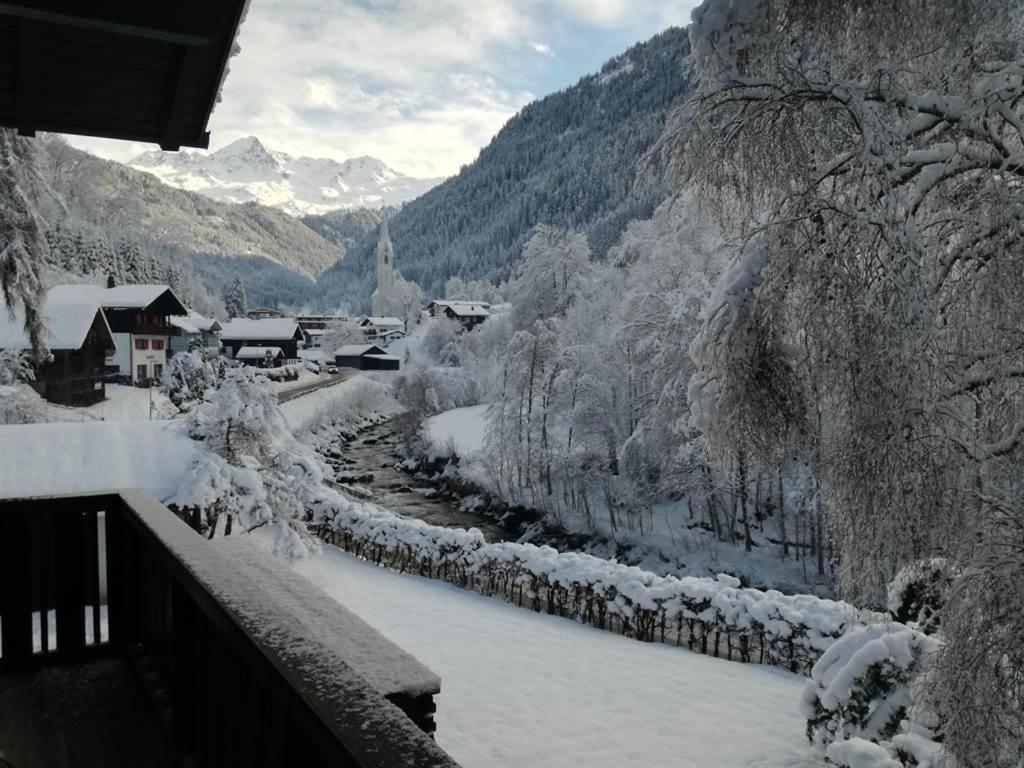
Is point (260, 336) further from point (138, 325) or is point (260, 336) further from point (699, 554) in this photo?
point (699, 554)

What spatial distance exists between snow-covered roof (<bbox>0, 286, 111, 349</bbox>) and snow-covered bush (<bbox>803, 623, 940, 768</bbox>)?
2996 cm

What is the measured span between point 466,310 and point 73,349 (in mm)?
57437

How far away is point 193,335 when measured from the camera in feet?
186

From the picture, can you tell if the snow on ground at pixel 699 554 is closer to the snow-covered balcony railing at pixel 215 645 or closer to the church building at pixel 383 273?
the snow-covered balcony railing at pixel 215 645

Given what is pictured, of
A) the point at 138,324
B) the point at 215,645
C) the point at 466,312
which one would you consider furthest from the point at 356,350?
the point at 215,645

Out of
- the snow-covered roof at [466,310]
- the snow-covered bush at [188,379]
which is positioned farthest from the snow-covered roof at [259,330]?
the snow-covered bush at [188,379]

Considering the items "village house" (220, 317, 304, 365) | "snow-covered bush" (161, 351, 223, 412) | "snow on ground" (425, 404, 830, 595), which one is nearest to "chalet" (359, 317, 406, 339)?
"village house" (220, 317, 304, 365)

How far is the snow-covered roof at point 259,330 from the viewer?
6819cm

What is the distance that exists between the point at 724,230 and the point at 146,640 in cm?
470

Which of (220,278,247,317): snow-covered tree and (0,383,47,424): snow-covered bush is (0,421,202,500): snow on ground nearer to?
(0,383,47,424): snow-covered bush

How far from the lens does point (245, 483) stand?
51.2ft

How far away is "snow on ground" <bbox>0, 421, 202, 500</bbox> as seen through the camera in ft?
Answer: 39.4

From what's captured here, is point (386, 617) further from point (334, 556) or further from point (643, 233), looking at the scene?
point (643, 233)

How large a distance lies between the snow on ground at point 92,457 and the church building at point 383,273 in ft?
374
